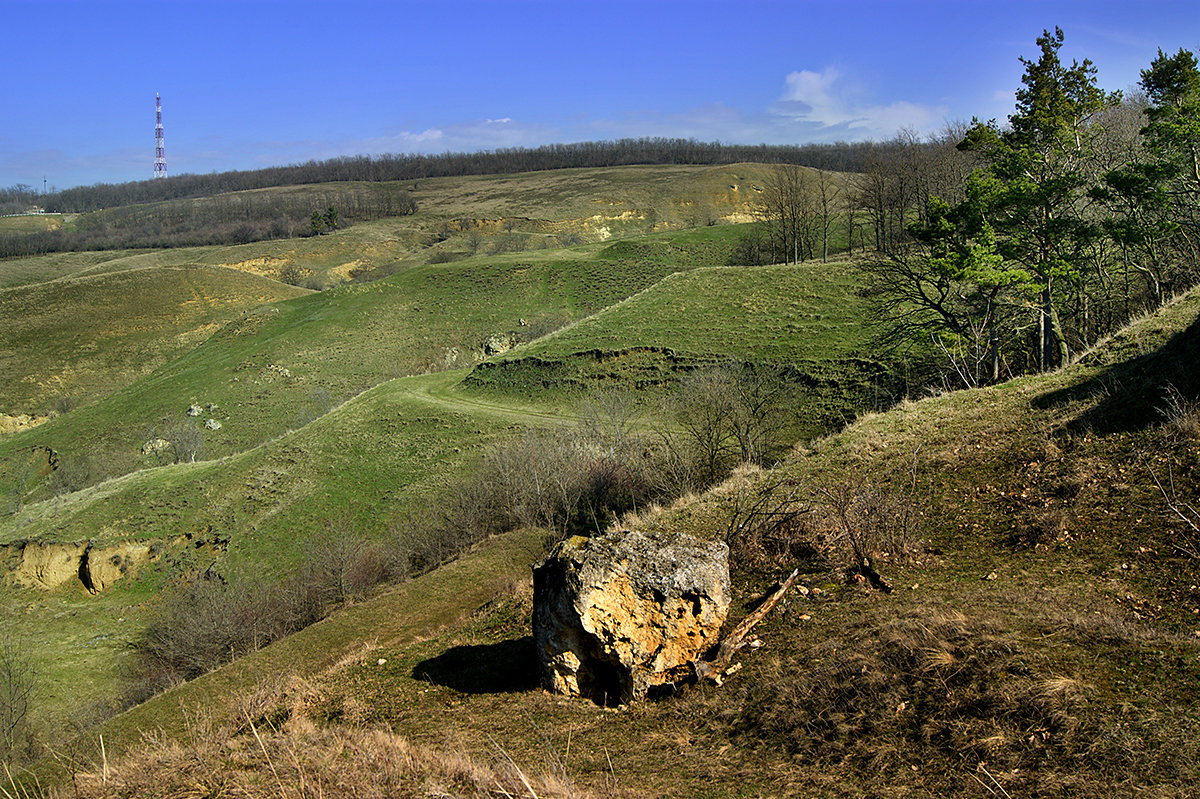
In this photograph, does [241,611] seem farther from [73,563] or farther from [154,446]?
[154,446]

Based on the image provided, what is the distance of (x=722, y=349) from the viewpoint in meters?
44.7

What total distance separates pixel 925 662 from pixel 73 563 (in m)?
44.1

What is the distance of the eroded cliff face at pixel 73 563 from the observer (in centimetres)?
3709

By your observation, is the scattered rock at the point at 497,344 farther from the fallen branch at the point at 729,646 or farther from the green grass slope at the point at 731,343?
the fallen branch at the point at 729,646

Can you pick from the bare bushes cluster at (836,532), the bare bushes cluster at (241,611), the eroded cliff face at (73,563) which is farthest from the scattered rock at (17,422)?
the bare bushes cluster at (836,532)

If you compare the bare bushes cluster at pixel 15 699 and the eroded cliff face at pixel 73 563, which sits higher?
the eroded cliff face at pixel 73 563

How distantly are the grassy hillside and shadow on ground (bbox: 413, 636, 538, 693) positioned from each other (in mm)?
54

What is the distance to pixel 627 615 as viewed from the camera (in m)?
8.99

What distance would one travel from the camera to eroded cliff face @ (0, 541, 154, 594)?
37094mm

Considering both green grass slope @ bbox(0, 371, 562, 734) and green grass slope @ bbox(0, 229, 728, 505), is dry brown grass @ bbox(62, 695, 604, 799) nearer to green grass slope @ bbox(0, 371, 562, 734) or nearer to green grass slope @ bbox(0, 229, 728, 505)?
green grass slope @ bbox(0, 371, 562, 734)

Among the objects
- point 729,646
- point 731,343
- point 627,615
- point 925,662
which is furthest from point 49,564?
point 925,662

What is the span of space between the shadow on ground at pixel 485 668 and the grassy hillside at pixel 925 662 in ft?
0.18

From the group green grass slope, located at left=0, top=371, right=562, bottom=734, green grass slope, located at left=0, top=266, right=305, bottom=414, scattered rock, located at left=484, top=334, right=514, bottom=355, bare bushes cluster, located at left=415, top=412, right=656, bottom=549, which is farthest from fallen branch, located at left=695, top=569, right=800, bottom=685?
green grass slope, located at left=0, top=266, right=305, bottom=414

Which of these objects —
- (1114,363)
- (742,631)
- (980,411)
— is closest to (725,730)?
(742,631)
